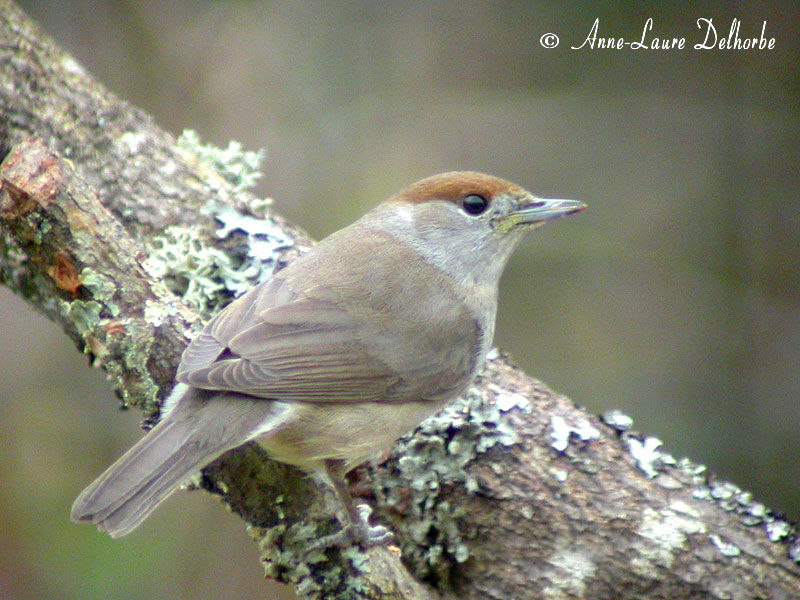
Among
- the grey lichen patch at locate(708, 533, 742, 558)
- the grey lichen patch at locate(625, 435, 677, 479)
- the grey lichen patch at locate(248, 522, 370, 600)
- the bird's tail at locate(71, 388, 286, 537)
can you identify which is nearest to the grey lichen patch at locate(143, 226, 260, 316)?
the bird's tail at locate(71, 388, 286, 537)

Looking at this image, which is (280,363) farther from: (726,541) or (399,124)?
(399,124)

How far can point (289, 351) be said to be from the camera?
3104 millimetres

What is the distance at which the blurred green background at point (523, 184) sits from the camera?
208 inches

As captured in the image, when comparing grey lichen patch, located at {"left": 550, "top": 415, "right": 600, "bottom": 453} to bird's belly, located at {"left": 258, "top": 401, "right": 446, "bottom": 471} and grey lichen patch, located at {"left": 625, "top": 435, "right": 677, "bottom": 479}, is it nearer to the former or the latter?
grey lichen patch, located at {"left": 625, "top": 435, "right": 677, "bottom": 479}

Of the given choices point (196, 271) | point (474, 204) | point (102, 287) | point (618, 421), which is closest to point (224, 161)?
point (196, 271)

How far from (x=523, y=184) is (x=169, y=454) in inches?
168

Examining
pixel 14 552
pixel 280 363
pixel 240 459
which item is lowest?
pixel 14 552

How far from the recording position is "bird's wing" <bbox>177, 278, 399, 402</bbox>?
2.90m

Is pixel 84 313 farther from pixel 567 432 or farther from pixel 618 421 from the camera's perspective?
pixel 618 421

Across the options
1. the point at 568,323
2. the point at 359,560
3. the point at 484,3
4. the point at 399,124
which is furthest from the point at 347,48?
the point at 359,560

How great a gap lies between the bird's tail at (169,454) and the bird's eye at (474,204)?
1.44 metres

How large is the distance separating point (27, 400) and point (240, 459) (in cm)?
330

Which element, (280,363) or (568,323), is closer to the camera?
(280,363)

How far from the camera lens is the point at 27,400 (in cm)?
563
